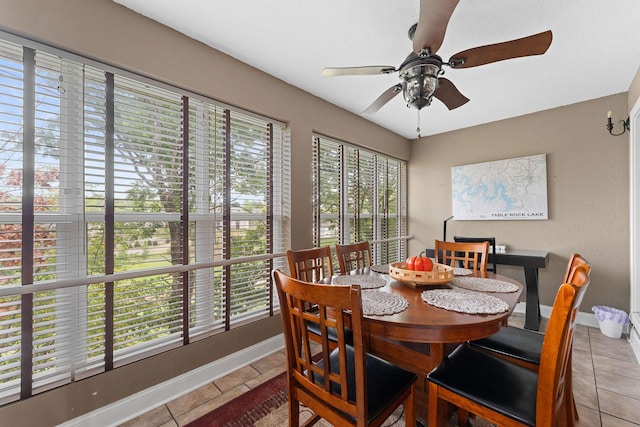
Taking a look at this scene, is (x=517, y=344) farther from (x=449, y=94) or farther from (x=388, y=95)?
(x=388, y=95)

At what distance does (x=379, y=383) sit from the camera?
1.22 meters

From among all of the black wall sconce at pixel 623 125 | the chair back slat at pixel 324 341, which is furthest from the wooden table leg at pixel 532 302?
the chair back slat at pixel 324 341

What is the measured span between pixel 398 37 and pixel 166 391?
9.61ft

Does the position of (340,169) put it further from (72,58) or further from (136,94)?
(72,58)

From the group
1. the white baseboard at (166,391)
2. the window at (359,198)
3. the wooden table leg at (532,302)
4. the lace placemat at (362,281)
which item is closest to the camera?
the white baseboard at (166,391)

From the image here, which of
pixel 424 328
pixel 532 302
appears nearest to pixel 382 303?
pixel 424 328

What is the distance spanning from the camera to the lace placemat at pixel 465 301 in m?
1.33

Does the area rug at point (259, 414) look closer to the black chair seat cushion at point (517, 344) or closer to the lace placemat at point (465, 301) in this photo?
the black chair seat cushion at point (517, 344)

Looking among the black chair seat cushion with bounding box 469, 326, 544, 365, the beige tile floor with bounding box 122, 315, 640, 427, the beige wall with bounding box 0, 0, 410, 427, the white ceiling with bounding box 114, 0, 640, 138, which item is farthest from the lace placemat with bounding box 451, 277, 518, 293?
the white ceiling with bounding box 114, 0, 640, 138

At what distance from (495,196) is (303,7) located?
3.32m

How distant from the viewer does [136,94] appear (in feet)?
6.09

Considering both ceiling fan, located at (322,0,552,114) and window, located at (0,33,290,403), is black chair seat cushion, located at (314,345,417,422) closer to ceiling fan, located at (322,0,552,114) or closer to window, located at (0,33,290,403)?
window, located at (0,33,290,403)

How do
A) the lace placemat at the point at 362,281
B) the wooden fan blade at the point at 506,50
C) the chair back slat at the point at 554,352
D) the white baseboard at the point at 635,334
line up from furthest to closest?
the white baseboard at the point at 635,334 → the lace placemat at the point at 362,281 → the wooden fan blade at the point at 506,50 → the chair back slat at the point at 554,352

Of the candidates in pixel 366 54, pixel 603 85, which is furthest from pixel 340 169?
pixel 603 85
